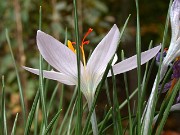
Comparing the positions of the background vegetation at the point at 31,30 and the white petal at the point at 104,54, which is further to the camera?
the background vegetation at the point at 31,30

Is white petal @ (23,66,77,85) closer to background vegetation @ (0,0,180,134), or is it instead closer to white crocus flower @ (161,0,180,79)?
white crocus flower @ (161,0,180,79)

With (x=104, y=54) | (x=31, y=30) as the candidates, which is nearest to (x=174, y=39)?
(x=104, y=54)

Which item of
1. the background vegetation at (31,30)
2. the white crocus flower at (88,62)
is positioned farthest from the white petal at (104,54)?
the background vegetation at (31,30)

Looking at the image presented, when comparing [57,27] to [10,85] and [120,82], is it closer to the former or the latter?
[10,85]

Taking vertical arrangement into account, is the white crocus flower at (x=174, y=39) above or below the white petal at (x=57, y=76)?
above

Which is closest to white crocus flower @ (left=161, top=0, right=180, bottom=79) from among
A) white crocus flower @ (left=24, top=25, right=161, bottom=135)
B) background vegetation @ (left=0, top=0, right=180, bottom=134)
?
white crocus flower @ (left=24, top=25, right=161, bottom=135)

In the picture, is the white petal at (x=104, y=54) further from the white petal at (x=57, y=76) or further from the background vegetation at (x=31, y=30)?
the background vegetation at (x=31, y=30)
